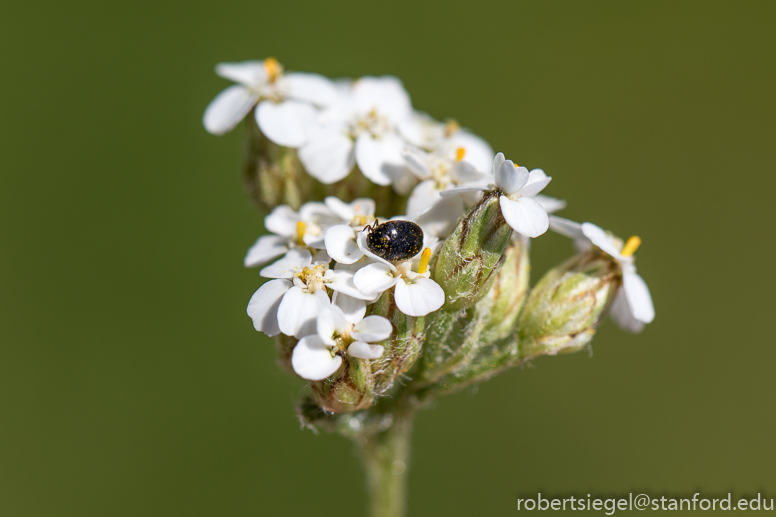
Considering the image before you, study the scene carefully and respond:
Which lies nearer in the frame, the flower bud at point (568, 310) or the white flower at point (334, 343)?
the white flower at point (334, 343)

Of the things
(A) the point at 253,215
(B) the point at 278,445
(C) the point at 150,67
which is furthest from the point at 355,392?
(C) the point at 150,67

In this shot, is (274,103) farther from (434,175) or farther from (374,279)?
(374,279)

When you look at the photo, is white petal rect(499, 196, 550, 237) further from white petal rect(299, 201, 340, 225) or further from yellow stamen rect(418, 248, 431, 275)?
white petal rect(299, 201, 340, 225)

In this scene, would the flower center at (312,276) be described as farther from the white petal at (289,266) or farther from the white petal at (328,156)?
the white petal at (328,156)

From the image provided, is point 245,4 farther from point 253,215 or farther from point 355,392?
point 355,392

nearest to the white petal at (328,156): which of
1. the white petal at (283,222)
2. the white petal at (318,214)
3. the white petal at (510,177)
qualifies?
the white petal at (318,214)

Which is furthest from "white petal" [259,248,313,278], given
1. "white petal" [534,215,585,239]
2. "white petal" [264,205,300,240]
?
"white petal" [534,215,585,239]
